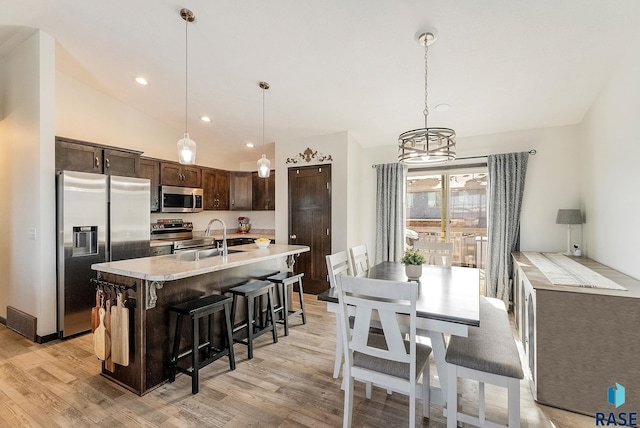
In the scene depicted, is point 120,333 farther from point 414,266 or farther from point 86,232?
point 414,266

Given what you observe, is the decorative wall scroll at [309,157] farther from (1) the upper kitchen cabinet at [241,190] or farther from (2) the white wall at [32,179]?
(2) the white wall at [32,179]

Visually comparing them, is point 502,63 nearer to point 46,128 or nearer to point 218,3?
point 218,3

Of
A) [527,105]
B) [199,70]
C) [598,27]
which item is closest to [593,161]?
[527,105]

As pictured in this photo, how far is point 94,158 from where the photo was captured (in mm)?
3619

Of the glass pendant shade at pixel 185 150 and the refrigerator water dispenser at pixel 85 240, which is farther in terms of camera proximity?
the refrigerator water dispenser at pixel 85 240

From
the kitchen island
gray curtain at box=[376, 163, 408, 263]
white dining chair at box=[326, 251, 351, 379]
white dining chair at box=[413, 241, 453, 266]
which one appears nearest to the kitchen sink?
the kitchen island

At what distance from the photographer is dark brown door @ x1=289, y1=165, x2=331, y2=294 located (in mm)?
4664

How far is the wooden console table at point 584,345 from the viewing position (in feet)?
6.18

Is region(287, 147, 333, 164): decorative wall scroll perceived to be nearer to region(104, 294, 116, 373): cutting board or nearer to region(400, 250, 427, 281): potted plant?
region(400, 250, 427, 281): potted plant

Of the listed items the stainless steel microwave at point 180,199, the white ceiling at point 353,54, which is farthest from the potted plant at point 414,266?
the stainless steel microwave at point 180,199

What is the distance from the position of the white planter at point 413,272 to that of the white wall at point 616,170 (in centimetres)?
166

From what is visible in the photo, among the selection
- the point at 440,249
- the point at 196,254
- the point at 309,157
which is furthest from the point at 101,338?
the point at 309,157

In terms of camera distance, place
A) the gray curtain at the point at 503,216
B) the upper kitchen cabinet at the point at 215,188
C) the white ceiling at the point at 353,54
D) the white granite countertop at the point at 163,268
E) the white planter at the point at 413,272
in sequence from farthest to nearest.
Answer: the upper kitchen cabinet at the point at 215,188 → the gray curtain at the point at 503,216 → the white planter at the point at 413,272 → the white ceiling at the point at 353,54 → the white granite countertop at the point at 163,268

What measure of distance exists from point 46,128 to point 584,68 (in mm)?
5542
